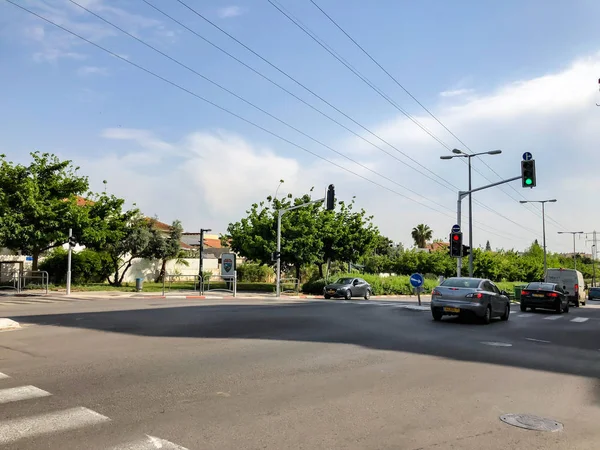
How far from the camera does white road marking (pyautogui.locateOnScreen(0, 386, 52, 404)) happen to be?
6012 millimetres

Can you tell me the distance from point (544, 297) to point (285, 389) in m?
22.5

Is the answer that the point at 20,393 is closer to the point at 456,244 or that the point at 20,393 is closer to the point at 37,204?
the point at 456,244

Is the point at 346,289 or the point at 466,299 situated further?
the point at 346,289

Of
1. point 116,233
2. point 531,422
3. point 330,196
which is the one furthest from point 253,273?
point 531,422

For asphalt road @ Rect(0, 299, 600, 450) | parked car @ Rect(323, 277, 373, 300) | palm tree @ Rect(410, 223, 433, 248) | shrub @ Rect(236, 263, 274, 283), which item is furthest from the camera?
palm tree @ Rect(410, 223, 433, 248)

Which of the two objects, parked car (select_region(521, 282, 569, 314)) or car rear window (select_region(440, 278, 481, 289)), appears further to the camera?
parked car (select_region(521, 282, 569, 314))

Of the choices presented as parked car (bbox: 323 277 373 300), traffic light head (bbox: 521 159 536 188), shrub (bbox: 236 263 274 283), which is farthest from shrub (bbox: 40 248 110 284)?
traffic light head (bbox: 521 159 536 188)

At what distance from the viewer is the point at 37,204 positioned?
3116 cm

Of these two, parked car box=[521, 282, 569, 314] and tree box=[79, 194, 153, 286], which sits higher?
tree box=[79, 194, 153, 286]

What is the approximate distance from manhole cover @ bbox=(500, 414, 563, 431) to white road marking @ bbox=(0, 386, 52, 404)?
543 centimetres

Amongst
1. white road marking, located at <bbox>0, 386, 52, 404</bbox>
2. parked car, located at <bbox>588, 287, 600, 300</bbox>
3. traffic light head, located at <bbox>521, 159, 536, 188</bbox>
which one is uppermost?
traffic light head, located at <bbox>521, 159, 536, 188</bbox>

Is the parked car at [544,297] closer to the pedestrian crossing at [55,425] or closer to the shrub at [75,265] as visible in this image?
the pedestrian crossing at [55,425]

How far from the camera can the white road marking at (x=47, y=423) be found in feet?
15.6

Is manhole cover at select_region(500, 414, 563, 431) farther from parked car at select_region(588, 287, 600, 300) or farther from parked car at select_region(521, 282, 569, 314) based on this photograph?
parked car at select_region(588, 287, 600, 300)
